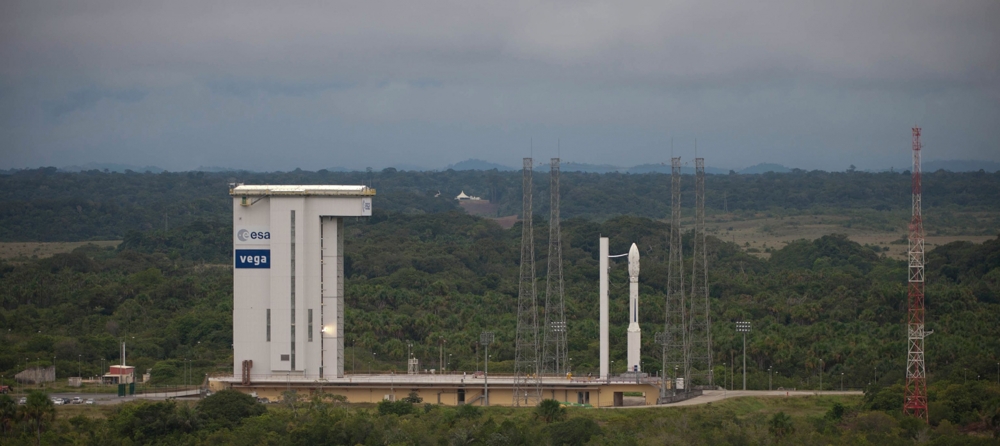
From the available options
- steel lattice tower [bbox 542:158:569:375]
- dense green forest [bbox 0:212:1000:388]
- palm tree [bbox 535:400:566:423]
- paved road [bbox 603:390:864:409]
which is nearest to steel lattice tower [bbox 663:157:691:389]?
paved road [bbox 603:390:864:409]

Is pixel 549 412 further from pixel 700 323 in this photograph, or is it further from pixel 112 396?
pixel 112 396

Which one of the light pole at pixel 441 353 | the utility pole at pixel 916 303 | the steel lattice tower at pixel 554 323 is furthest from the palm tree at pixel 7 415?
the utility pole at pixel 916 303

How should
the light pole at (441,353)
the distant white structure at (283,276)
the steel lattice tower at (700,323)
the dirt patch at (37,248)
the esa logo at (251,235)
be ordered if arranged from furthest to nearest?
the dirt patch at (37,248), the light pole at (441,353), the steel lattice tower at (700,323), the esa logo at (251,235), the distant white structure at (283,276)

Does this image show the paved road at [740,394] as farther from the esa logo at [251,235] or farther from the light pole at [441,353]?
the esa logo at [251,235]

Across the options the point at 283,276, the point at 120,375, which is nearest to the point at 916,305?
the point at 283,276

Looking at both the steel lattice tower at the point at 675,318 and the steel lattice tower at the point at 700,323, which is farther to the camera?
the steel lattice tower at the point at 700,323

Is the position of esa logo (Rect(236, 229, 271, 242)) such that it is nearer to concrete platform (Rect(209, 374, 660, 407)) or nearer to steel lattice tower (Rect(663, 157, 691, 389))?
concrete platform (Rect(209, 374, 660, 407))

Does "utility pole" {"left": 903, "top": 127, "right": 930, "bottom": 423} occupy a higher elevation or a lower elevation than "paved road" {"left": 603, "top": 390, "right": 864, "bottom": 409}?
higher
